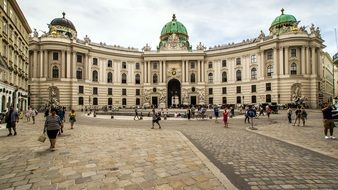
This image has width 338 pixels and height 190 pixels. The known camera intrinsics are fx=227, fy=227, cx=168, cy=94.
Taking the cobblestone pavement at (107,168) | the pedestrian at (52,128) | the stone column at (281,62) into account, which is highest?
the stone column at (281,62)

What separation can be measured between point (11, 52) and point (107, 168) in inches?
1317

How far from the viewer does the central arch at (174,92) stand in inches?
2701

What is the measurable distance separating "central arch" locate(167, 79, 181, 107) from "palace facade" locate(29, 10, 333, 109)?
12.0 inches

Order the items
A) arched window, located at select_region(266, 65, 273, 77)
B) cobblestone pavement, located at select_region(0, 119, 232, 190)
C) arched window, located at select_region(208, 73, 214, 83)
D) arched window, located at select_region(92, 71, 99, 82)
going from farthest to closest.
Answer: arched window, located at select_region(208, 73, 214, 83) → arched window, located at select_region(92, 71, 99, 82) → arched window, located at select_region(266, 65, 273, 77) → cobblestone pavement, located at select_region(0, 119, 232, 190)

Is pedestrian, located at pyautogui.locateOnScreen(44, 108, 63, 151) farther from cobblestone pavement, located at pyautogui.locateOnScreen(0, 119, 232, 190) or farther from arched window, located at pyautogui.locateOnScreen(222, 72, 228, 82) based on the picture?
arched window, located at pyautogui.locateOnScreen(222, 72, 228, 82)

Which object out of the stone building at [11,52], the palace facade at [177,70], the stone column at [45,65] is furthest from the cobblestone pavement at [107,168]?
the stone column at [45,65]

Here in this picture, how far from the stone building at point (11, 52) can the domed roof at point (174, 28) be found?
43.7 metres

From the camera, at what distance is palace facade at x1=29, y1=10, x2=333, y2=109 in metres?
55.2

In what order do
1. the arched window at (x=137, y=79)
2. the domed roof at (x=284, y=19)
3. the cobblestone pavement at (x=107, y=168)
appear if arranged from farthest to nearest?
1. the arched window at (x=137, y=79)
2. the domed roof at (x=284, y=19)
3. the cobblestone pavement at (x=107, y=168)

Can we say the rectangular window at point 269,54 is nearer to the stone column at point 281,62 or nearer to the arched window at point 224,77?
the stone column at point 281,62

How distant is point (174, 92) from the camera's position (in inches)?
2758

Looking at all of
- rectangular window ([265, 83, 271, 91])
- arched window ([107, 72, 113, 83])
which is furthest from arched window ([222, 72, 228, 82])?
arched window ([107, 72, 113, 83])

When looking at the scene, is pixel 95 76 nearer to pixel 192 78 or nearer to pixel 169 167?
pixel 192 78

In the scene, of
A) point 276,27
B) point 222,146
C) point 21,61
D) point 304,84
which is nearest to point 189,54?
point 276,27
